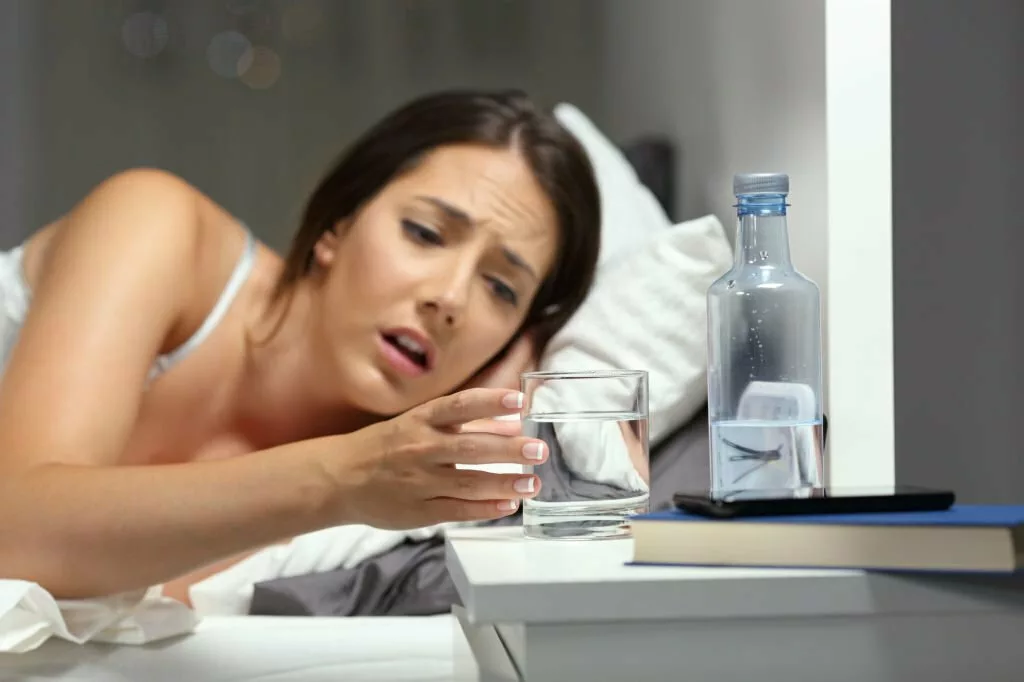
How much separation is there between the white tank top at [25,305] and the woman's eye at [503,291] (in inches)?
13.8

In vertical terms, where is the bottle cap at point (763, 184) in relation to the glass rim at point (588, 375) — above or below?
above

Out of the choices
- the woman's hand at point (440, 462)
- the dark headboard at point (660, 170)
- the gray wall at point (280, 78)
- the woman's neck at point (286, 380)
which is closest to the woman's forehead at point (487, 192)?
the woman's neck at point (286, 380)

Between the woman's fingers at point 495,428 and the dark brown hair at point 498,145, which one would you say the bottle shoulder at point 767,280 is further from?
the dark brown hair at point 498,145

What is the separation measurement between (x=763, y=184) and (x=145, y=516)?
0.57 meters

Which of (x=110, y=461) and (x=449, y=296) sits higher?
(x=449, y=296)

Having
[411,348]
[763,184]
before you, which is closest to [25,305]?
[411,348]

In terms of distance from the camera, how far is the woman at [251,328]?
94cm

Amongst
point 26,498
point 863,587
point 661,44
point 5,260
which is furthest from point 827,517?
point 661,44

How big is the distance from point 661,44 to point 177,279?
1.20 metres

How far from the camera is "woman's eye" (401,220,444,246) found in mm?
1434

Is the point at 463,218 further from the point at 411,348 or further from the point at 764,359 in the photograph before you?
the point at 764,359

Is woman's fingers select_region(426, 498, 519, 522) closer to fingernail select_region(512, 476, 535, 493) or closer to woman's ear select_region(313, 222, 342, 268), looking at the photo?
fingernail select_region(512, 476, 535, 493)

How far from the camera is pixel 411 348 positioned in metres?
1.43

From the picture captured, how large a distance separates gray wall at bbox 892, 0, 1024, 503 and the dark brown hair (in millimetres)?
576
